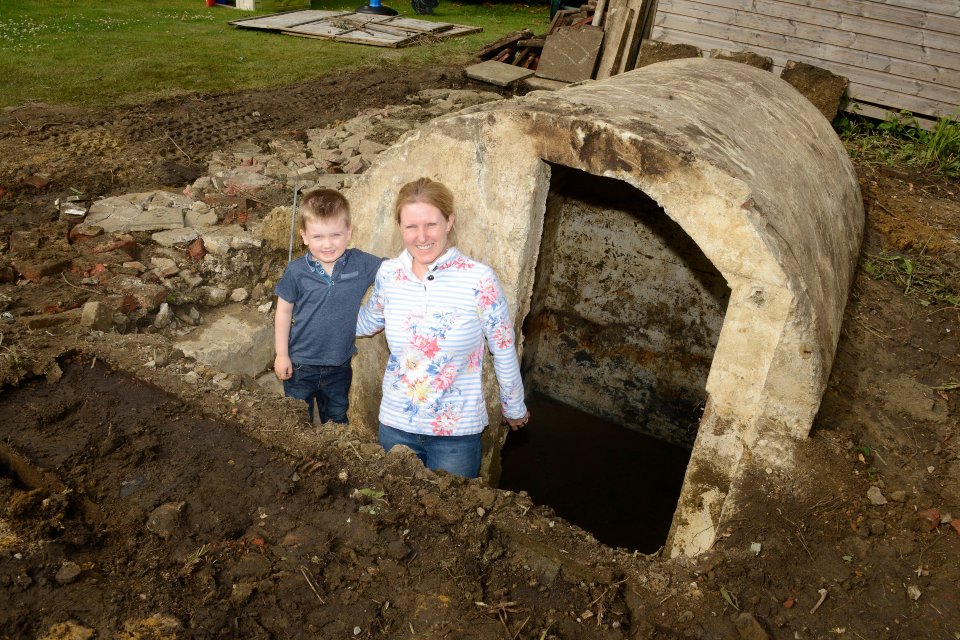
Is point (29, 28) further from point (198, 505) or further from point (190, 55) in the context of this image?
point (198, 505)

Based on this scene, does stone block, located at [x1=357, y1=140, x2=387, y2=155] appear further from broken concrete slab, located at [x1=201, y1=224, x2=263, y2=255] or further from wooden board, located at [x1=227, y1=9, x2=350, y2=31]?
wooden board, located at [x1=227, y1=9, x2=350, y2=31]

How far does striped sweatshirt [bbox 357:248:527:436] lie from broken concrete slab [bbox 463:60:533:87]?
717 cm

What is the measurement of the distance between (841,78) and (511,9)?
33.0ft

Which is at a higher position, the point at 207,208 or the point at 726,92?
the point at 726,92

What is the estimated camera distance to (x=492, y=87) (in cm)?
995

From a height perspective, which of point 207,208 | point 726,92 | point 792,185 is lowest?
point 207,208

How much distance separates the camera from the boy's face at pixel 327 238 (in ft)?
11.5

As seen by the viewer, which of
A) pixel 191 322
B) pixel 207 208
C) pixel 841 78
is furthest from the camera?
pixel 841 78

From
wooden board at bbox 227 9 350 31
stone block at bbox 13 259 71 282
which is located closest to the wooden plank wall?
stone block at bbox 13 259 71 282

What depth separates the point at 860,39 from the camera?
7.33 m

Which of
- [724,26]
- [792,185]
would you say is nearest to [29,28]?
[724,26]

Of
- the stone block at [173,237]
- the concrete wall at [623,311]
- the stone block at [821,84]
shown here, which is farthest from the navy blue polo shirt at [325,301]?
the stone block at [821,84]

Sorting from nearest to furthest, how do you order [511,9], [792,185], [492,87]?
[792,185]
[492,87]
[511,9]

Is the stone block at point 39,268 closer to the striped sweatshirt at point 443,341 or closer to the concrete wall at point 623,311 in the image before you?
the striped sweatshirt at point 443,341
